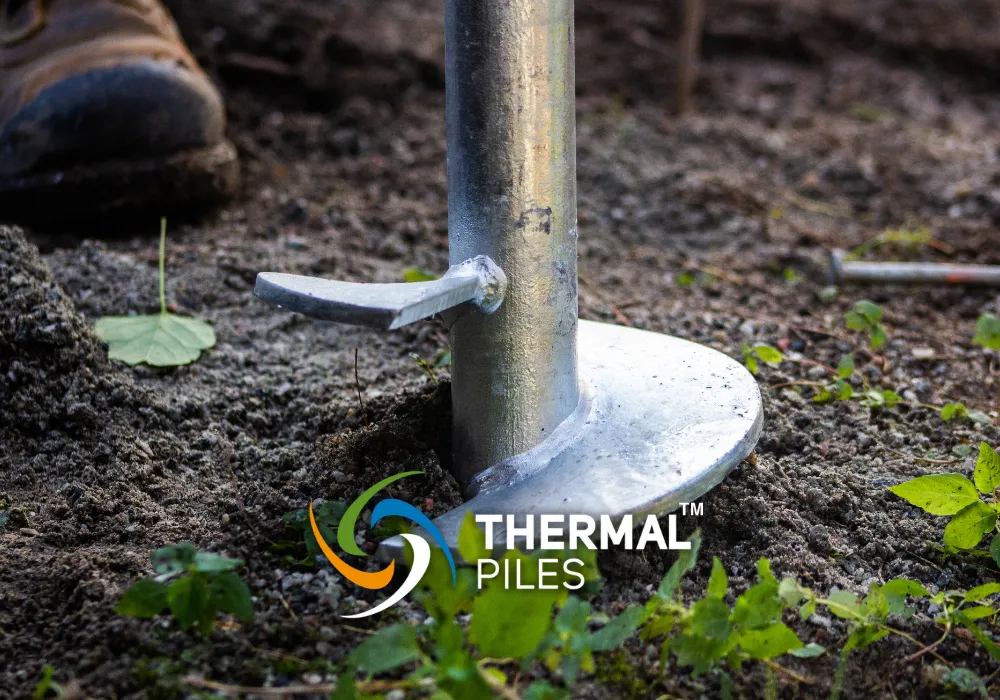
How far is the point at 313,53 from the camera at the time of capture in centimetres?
313

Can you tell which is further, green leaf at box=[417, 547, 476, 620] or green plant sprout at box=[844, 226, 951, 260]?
green plant sprout at box=[844, 226, 951, 260]

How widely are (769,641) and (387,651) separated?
41cm

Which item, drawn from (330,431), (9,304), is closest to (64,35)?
(9,304)

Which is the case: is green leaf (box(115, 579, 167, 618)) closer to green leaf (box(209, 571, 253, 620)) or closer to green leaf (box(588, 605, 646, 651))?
green leaf (box(209, 571, 253, 620))

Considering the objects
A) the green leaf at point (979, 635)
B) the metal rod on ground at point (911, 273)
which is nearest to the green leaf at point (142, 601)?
the green leaf at point (979, 635)

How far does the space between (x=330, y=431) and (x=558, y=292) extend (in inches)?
17.6

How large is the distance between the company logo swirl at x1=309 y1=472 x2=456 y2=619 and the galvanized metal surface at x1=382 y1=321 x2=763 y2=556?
0.02 meters

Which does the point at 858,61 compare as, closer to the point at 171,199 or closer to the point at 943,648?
the point at 171,199

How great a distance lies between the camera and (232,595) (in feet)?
3.40

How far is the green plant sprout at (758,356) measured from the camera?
1.68m

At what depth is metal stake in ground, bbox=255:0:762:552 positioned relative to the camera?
1153mm

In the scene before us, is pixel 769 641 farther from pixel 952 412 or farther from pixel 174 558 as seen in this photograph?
pixel 952 412

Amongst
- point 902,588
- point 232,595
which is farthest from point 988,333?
point 232,595

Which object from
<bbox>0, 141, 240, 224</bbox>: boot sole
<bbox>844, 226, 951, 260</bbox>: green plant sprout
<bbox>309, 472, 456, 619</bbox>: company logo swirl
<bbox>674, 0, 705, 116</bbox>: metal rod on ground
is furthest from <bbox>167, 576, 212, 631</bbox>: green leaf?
<bbox>674, 0, 705, 116</bbox>: metal rod on ground
